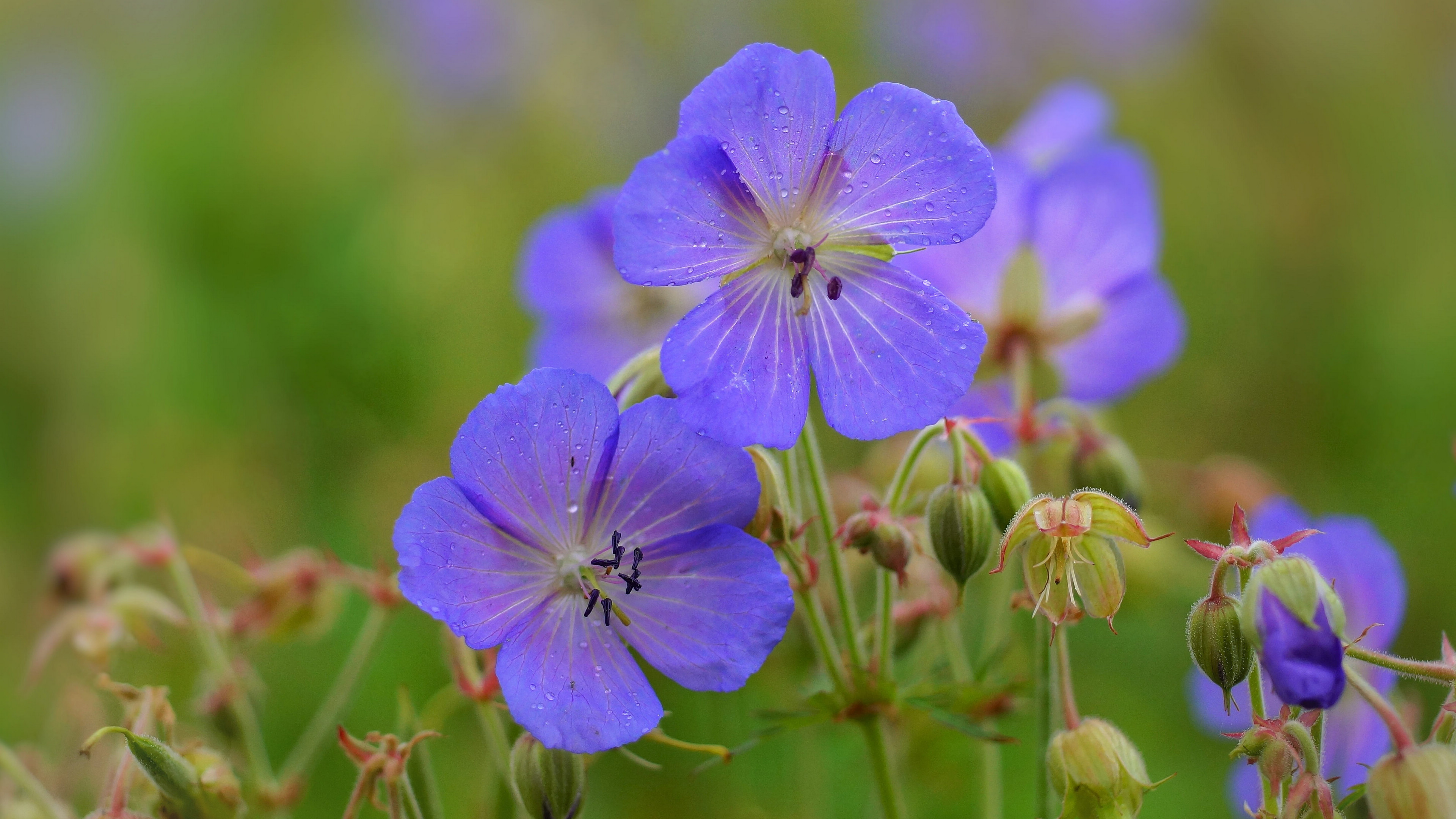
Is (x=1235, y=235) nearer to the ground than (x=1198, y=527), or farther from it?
farther from it

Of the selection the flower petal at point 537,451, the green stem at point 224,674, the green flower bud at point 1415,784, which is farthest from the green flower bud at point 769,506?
the green stem at point 224,674

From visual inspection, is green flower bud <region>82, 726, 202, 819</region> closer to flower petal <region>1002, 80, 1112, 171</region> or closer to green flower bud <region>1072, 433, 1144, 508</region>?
green flower bud <region>1072, 433, 1144, 508</region>

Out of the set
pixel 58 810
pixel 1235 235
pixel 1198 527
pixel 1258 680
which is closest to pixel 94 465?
pixel 58 810

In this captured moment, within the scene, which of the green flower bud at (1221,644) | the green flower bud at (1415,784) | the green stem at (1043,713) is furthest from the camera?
the green stem at (1043,713)

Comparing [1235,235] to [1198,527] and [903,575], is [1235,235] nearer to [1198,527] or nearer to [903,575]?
[1198,527]

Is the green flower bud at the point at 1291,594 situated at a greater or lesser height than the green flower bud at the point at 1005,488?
lesser

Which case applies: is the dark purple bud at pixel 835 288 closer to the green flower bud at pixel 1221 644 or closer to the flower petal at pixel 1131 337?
the green flower bud at pixel 1221 644

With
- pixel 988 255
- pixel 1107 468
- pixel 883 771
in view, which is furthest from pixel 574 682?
pixel 988 255
